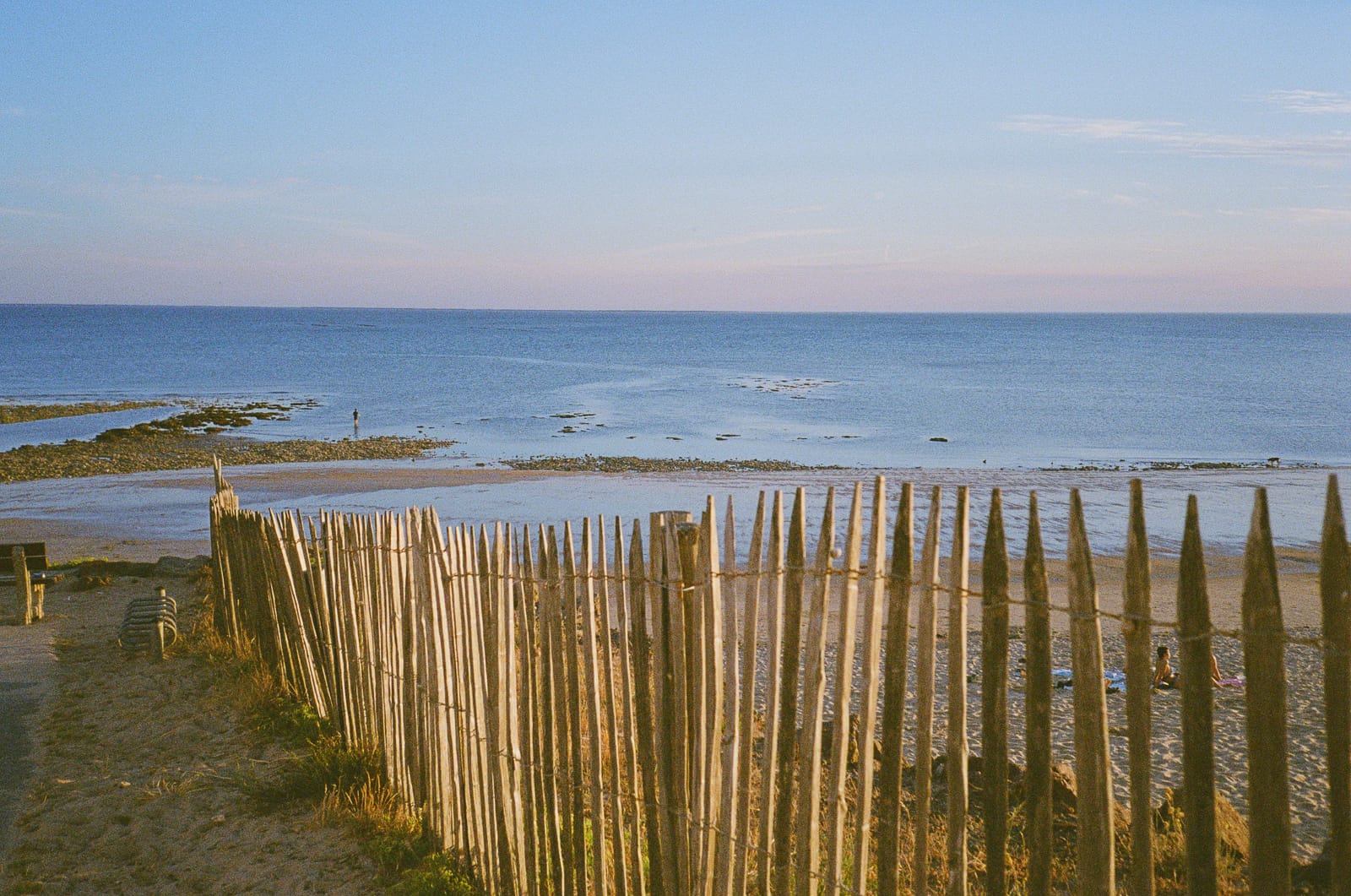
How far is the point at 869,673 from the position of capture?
111 inches

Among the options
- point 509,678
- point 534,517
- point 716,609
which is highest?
point 716,609

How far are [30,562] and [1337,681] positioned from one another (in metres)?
13.5

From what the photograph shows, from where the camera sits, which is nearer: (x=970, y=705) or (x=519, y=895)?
(x=519, y=895)

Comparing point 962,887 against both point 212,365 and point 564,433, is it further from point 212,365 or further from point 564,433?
point 212,365

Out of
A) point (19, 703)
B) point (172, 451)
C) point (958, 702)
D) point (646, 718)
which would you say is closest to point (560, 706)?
point (646, 718)

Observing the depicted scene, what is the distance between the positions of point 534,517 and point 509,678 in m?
18.1

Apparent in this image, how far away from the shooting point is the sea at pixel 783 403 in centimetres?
3512

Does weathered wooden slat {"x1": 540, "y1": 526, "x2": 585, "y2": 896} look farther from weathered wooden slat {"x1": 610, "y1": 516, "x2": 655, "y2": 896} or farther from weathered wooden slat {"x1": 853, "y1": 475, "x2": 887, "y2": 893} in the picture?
weathered wooden slat {"x1": 853, "y1": 475, "x2": 887, "y2": 893}

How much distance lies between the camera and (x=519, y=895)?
459cm

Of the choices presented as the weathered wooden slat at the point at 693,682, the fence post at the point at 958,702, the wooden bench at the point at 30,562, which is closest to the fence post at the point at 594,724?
the weathered wooden slat at the point at 693,682

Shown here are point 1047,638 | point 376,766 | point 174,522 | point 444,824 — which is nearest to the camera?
point 1047,638

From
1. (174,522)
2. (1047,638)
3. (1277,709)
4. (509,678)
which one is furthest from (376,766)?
(174,522)

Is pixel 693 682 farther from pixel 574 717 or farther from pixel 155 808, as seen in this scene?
pixel 155 808

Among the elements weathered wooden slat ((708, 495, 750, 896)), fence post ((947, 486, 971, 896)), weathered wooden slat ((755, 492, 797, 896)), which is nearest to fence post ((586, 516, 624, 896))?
weathered wooden slat ((708, 495, 750, 896))
